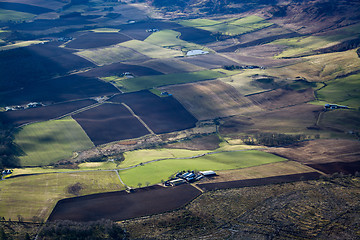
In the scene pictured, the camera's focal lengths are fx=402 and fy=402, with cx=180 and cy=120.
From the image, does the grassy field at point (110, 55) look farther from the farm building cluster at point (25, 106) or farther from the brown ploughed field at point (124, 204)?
the brown ploughed field at point (124, 204)

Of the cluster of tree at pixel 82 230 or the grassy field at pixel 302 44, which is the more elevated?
the grassy field at pixel 302 44

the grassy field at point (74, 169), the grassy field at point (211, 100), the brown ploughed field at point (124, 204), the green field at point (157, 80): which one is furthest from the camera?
the green field at point (157, 80)

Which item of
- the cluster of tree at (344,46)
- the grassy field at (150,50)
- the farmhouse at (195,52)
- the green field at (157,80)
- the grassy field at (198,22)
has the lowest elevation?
the green field at (157,80)

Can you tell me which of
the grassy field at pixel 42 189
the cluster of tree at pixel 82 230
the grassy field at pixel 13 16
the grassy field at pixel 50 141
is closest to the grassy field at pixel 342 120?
the grassy field at pixel 42 189

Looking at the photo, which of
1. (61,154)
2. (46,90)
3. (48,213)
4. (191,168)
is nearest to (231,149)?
(191,168)

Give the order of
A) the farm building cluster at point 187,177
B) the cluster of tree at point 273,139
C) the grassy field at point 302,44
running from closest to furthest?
the farm building cluster at point 187,177 < the cluster of tree at point 273,139 < the grassy field at point 302,44

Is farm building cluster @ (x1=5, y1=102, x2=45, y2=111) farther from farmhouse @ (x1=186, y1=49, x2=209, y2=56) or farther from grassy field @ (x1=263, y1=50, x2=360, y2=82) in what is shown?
farmhouse @ (x1=186, y1=49, x2=209, y2=56)

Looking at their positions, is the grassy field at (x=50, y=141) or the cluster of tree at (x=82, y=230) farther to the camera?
the grassy field at (x=50, y=141)
